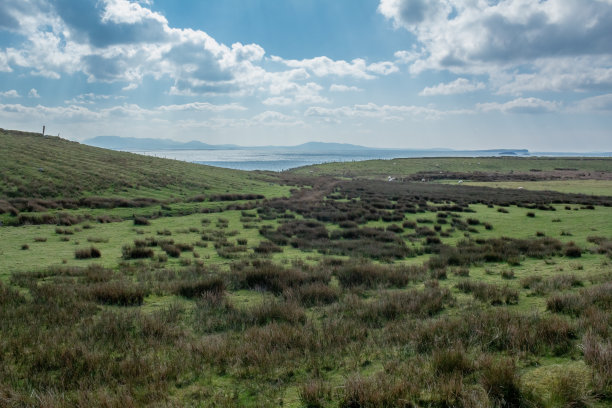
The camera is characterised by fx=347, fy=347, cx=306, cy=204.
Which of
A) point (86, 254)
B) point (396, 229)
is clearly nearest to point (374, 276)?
point (86, 254)

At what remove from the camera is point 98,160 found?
58062 mm

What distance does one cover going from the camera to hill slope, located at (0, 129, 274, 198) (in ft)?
117

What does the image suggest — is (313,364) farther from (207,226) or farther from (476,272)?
(207,226)

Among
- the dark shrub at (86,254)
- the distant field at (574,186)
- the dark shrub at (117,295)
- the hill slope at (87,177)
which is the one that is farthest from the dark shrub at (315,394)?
the distant field at (574,186)

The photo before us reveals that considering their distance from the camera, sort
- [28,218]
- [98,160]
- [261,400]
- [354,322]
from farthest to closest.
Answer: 1. [98,160]
2. [28,218]
3. [354,322]
4. [261,400]

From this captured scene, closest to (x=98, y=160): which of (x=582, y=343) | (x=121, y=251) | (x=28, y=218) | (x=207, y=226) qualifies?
(x=28, y=218)

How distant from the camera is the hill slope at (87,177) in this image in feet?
117

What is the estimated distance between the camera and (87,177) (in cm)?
4309

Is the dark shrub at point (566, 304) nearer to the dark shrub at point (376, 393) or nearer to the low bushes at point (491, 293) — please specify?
the low bushes at point (491, 293)

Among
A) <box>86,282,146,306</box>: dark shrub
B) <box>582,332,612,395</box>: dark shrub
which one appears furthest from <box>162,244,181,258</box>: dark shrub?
<box>582,332,612,395</box>: dark shrub

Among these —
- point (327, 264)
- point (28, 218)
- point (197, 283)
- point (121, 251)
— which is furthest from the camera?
point (28, 218)

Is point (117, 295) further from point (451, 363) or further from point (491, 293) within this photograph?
point (491, 293)

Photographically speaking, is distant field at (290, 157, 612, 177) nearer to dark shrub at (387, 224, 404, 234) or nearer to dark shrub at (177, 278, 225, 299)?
dark shrub at (387, 224, 404, 234)

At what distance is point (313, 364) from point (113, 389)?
2.88 metres
